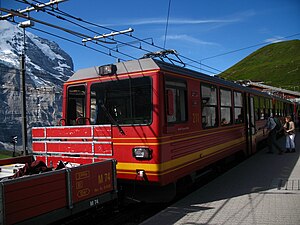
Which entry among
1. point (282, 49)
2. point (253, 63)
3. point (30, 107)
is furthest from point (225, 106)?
point (282, 49)

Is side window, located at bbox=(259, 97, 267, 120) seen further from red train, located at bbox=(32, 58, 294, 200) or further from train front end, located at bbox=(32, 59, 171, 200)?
train front end, located at bbox=(32, 59, 171, 200)

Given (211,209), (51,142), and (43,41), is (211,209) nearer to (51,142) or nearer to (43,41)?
(51,142)

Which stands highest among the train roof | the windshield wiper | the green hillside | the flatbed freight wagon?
the green hillside

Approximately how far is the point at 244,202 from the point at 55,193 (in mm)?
3779

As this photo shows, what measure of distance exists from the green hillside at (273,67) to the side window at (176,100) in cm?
7208

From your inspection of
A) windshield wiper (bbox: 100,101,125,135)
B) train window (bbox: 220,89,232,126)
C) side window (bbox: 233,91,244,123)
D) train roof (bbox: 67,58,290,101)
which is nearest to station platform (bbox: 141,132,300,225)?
train window (bbox: 220,89,232,126)

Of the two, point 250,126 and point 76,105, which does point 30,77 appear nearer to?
point 250,126

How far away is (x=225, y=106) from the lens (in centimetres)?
898

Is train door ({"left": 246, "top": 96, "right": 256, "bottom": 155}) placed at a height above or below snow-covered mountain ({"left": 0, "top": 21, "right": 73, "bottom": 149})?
below

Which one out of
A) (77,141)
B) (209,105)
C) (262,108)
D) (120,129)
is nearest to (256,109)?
(262,108)

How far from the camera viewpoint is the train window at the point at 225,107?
8727 mm

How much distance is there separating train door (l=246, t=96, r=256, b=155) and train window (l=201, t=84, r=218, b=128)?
149 inches

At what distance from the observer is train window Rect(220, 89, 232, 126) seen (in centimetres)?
873

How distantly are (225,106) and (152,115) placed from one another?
3922 millimetres
